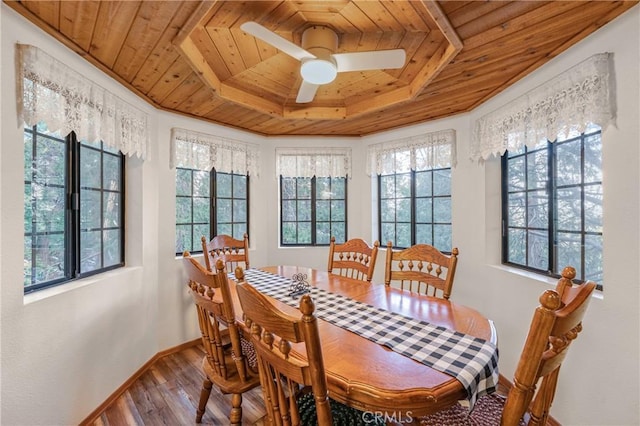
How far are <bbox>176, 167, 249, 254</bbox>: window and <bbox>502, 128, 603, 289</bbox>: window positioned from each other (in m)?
2.76

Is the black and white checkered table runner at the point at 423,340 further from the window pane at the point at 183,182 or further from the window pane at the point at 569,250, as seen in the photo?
the window pane at the point at 183,182

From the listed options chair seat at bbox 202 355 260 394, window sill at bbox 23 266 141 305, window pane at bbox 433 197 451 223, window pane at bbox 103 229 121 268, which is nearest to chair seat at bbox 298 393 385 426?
chair seat at bbox 202 355 260 394

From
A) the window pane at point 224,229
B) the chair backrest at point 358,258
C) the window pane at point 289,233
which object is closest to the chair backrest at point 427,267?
the chair backrest at point 358,258

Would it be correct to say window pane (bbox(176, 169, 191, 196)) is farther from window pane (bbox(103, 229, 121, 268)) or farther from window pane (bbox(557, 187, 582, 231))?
window pane (bbox(557, 187, 582, 231))

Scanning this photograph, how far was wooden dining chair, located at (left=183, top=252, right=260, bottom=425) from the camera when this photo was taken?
1308 millimetres

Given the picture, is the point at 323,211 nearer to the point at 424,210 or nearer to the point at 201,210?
the point at 424,210

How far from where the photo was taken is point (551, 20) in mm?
1428

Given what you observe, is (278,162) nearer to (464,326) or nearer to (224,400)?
(224,400)

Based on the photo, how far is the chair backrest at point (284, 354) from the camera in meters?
0.74

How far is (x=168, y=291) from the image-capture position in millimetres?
2619

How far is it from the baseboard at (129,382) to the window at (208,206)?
0.92 metres

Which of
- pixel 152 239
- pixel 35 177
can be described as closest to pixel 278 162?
pixel 152 239

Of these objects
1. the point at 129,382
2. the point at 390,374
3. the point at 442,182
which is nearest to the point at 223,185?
the point at 129,382

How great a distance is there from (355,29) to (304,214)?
2.23 m
